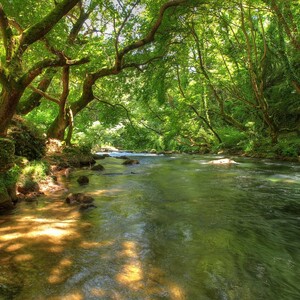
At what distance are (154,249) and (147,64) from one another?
488 inches

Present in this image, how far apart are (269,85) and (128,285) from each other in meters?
22.5

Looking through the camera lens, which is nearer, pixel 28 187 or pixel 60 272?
pixel 60 272

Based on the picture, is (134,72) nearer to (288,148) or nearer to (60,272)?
(288,148)

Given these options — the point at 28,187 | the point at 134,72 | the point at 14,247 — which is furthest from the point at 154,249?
the point at 134,72

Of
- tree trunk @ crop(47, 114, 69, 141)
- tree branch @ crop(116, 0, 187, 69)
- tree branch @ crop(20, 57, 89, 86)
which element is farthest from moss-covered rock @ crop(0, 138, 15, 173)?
tree trunk @ crop(47, 114, 69, 141)

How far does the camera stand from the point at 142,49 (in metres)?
14.0

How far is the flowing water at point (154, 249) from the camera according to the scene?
288 cm

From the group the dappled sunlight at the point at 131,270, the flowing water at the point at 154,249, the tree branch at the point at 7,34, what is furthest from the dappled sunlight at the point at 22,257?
the tree branch at the point at 7,34

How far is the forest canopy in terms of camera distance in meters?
8.92

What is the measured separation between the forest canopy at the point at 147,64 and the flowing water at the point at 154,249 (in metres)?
3.88

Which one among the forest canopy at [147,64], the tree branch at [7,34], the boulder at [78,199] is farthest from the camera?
the forest canopy at [147,64]

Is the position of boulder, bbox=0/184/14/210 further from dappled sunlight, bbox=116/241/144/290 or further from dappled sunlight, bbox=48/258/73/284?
dappled sunlight, bbox=116/241/144/290

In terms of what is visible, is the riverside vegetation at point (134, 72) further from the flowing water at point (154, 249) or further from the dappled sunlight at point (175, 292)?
the dappled sunlight at point (175, 292)

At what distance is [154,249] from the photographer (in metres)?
3.87
